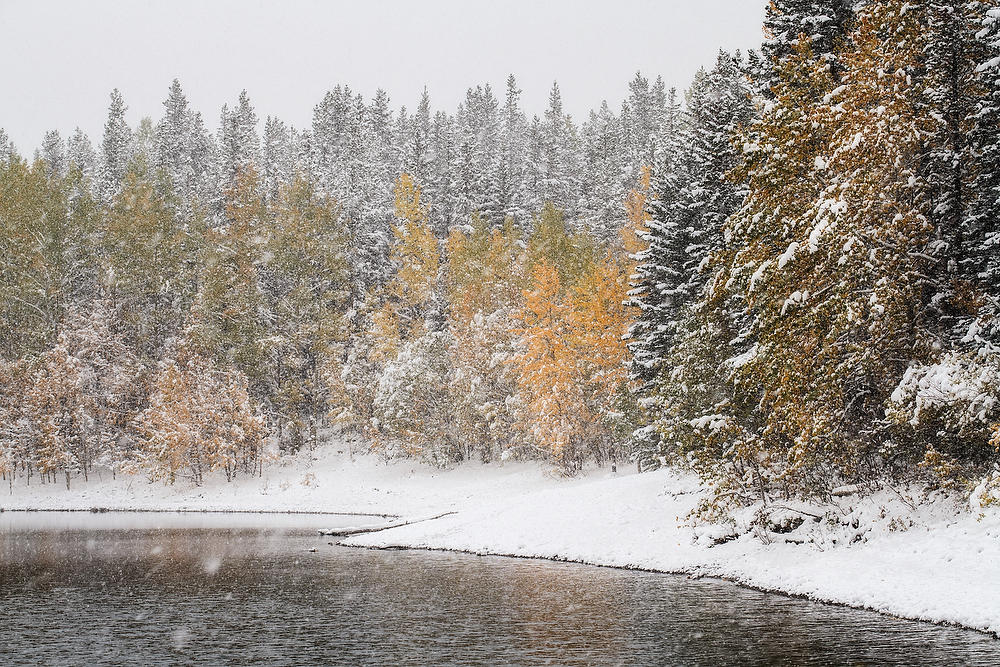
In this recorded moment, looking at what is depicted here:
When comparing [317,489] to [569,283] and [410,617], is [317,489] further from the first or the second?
[410,617]

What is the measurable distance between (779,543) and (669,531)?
4340 millimetres

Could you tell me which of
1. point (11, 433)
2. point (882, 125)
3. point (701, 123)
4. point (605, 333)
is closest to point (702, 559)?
point (882, 125)

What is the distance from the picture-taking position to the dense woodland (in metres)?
20.4

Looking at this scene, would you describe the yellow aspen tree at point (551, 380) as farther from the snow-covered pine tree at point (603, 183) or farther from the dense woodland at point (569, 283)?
the snow-covered pine tree at point (603, 183)

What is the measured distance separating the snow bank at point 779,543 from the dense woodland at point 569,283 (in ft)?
3.79

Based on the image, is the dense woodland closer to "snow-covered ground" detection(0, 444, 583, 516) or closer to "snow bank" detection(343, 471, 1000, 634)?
"snow bank" detection(343, 471, 1000, 634)

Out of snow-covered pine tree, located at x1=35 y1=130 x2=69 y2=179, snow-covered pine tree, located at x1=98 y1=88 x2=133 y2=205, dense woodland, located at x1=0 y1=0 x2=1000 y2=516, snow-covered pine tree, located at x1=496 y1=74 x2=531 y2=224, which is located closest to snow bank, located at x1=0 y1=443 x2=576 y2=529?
dense woodland, located at x1=0 y1=0 x2=1000 y2=516

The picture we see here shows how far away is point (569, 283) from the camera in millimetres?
52938

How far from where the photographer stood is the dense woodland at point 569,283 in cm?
2042

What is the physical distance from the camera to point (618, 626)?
17.4 m

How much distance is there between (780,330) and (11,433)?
162ft

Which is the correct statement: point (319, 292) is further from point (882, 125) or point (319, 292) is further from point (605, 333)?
point (882, 125)

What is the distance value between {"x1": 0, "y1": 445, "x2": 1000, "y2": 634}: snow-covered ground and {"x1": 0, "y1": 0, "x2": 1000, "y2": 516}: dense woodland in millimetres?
1179

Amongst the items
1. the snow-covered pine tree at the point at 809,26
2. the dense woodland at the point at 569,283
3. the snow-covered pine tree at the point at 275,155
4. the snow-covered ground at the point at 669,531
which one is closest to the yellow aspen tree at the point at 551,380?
the dense woodland at the point at 569,283
